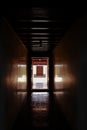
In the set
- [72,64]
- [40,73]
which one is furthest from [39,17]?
[40,73]

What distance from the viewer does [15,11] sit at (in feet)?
15.1

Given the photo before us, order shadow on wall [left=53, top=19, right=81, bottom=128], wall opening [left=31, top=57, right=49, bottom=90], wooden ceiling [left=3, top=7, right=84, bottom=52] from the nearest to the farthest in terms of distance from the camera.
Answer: wooden ceiling [left=3, top=7, right=84, bottom=52]
shadow on wall [left=53, top=19, right=81, bottom=128]
wall opening [left=31, top=57, right=49, bottom=90]

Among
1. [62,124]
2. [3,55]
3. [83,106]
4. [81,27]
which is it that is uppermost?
[81,27]

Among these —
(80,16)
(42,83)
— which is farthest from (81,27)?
(42,83)

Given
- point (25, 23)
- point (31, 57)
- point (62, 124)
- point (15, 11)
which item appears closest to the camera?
point (15, 11)

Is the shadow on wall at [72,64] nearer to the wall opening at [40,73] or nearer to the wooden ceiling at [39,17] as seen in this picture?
the wooden ceiling at [39,17]

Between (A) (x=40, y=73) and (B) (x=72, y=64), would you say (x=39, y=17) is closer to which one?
(B) (x=72, y=64)

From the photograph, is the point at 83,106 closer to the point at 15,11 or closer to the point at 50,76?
the point at 15,11

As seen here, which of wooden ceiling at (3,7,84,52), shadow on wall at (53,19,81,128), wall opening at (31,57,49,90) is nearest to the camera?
wooden ceiling at (3,7,84,52)

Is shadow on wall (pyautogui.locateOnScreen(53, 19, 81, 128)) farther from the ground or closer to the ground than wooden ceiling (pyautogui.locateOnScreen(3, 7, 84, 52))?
closer to the ground

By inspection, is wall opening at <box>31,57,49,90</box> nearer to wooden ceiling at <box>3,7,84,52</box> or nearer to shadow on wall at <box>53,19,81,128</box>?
shadow on wall at <box>53,19,81,128</box>

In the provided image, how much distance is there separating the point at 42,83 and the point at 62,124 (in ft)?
34.2

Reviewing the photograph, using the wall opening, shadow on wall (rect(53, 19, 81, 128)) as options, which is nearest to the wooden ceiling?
shadow on wall (rect(53, 19, 81, 128))

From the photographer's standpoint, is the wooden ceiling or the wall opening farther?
the wall opening
